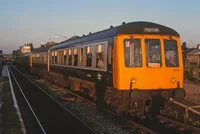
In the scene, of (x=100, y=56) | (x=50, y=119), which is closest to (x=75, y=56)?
(x=100, y=56)

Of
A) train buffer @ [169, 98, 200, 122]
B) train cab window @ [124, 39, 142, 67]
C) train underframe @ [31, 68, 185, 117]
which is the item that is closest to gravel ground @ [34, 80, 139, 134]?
train underframe @ [31, 68, 185, 117]

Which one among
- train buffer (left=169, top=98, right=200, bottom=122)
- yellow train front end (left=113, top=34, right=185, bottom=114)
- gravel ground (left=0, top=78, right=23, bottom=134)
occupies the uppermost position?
yellow train front end (left=113, top=34, right=185, bottom=114)

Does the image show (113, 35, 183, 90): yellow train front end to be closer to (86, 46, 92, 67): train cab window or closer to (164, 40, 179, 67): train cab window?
(164, 40, 179, 67): train cab window

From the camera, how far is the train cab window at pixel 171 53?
34.2 ft

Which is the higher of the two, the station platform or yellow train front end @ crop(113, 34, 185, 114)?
yellow train front end @ crop(113, 34, 185, 114)

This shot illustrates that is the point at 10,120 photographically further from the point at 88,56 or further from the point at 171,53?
the point at 171,53

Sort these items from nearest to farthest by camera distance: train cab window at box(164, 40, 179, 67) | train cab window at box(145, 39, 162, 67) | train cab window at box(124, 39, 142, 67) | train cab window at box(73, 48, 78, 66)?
train cab window at box(124, 39, 142, 67)
train cab window at box(145, 39, 162, 67)
train cab window at box(164, 40, 179, 67)
train cab window at box(73, 48, 78, 66)

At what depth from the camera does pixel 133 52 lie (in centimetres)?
1004

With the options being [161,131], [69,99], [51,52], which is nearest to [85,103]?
[69,99]

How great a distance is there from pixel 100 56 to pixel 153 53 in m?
2.30

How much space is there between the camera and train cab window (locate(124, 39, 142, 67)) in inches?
392

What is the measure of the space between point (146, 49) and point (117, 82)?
4.87 feet

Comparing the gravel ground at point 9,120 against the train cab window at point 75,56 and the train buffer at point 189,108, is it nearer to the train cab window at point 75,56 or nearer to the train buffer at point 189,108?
the train cab window at point 75,56

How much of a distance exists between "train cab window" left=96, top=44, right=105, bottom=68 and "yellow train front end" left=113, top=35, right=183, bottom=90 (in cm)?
144
